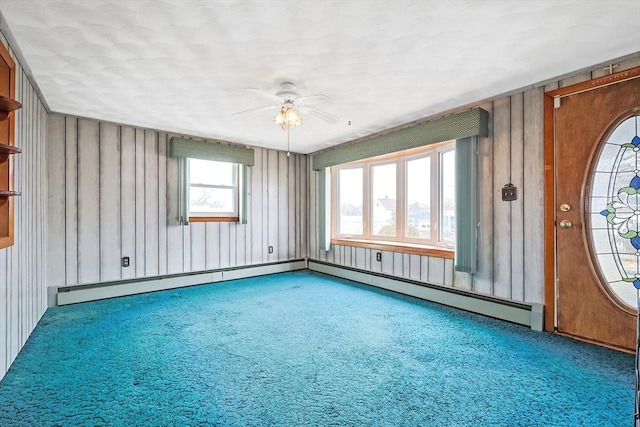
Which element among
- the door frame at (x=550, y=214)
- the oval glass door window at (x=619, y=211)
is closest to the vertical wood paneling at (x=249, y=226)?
the door frame at (x=550, y=214)

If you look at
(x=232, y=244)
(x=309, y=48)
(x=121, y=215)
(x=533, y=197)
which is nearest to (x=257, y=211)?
(x=232, y=244)

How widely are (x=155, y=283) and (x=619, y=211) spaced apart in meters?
5.01

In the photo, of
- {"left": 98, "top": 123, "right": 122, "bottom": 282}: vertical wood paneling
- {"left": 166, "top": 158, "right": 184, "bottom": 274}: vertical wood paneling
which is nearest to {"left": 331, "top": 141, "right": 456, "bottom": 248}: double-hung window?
{"left": 166, "top": 158, "right": 184, "bottom": 274}: vertical wood paneling

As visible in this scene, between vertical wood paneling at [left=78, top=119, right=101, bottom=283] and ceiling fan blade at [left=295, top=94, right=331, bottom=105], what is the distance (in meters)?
2.72

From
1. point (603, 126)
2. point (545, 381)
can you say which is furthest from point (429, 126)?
point (545, 381)

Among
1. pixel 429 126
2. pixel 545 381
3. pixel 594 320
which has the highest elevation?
pixel 429 126

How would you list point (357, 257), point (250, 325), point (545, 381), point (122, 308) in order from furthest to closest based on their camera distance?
1. point (357, 257)
2. point (122, 308)
3. point (250, 325)
4. point (545, 381)

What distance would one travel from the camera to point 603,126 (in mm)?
2498

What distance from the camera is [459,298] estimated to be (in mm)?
3488

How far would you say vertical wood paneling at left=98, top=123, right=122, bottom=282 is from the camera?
395 centimetres

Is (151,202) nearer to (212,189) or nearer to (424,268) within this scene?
(212,189)

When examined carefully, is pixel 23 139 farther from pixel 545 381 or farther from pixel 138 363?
pixel 545 381

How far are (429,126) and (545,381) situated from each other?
2.69m

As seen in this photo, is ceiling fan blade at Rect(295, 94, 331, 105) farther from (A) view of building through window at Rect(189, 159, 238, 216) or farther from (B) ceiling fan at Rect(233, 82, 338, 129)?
(A) view of building through window at Rect(189, 159, 238, 216)
